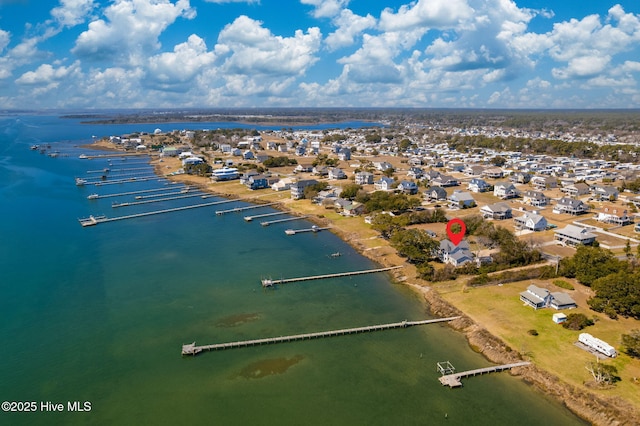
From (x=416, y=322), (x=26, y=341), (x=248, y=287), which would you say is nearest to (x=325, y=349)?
(x=416, y=322)

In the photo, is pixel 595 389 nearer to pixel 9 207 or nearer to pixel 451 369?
pixel 451 369

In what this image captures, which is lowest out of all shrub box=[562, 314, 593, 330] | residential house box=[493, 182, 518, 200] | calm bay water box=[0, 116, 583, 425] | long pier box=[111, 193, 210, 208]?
calm bay water box=[0, 116, 583, 425]

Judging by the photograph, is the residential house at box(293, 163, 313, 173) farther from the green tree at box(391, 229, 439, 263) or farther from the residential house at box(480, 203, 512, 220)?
the green tree at box(391, 229, 439, 263)

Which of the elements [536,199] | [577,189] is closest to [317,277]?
[536,199]

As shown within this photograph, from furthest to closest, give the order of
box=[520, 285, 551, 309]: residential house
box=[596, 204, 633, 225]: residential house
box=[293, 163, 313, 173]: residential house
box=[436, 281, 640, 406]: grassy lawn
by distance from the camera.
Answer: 1. box=[293, 163, 313, 173]: residential house
2. box=[596, 204, 633, 225]: residential house
3. box=[520, 285, 551, 309]: residential house
4. box=[436, 281, 640, 406]: grassy lawn

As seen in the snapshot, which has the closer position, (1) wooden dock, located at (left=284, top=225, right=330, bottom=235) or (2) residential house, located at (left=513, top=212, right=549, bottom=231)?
(2) residential house, located at (left=513, top=212, right=549, bottom=231)

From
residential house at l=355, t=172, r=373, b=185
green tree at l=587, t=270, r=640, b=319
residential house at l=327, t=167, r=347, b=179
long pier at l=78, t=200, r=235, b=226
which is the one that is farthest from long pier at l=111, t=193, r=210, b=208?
green tree at l=587, t=270, r=640, b=319

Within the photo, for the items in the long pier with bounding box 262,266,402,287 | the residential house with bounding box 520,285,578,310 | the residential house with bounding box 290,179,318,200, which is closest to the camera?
the residential house with bounding box 520,285,578,310

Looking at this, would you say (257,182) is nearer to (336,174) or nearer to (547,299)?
(336,174)
